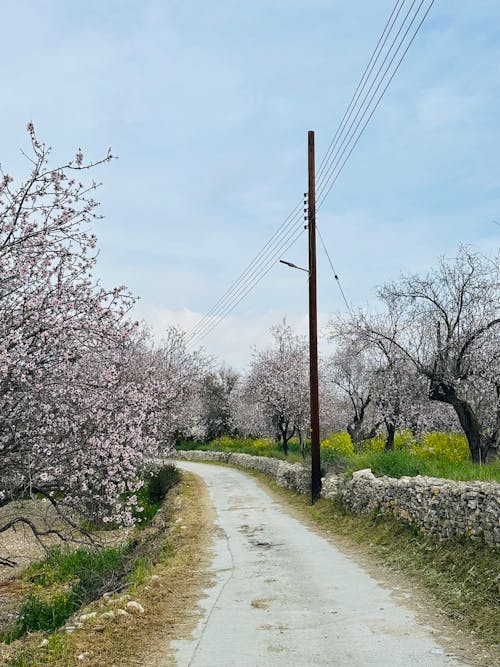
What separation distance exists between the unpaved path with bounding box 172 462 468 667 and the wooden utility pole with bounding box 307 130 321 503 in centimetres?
592

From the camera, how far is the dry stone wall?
948cm

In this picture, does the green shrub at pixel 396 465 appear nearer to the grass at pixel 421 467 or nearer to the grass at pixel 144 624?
the grass at pixel 421 467

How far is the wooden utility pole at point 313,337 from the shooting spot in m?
19.4

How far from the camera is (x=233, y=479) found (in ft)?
98.6

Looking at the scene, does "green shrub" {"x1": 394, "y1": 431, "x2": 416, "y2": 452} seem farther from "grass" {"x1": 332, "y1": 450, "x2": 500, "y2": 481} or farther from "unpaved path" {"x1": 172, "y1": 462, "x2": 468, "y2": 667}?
"unpaved path" {"x1": 172, "y1": 462, "x2": 468, "y2": 667}

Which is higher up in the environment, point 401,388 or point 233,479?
point 401,388

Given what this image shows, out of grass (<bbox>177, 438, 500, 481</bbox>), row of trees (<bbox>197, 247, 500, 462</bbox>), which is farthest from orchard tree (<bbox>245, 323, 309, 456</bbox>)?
grass (<bbox>177, 438, 500, 481</bbox>)

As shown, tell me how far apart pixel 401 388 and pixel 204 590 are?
63.4ft

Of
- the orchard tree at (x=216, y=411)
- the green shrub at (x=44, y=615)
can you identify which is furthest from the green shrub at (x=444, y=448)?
the orchard tree at (x=216, y=411)

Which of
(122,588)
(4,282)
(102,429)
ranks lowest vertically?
(122,588)

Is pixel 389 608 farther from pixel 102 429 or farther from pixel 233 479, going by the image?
pixel 233 479

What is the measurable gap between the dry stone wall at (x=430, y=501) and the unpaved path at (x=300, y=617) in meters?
1.49

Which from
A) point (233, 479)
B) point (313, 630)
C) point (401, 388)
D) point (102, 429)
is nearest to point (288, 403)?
point (233, 479)

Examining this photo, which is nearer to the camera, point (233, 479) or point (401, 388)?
point (401, 388)
